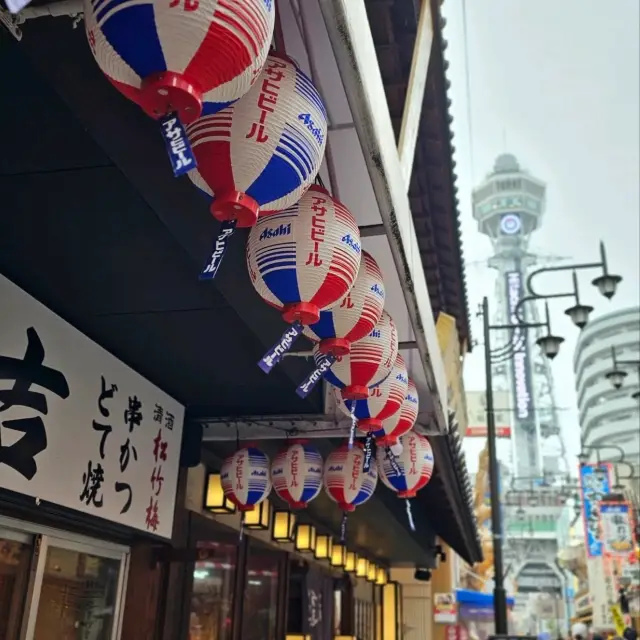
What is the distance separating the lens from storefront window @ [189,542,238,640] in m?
8.58

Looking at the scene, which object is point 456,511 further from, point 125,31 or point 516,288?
point 516,288

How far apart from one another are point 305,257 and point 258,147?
0.83 metres

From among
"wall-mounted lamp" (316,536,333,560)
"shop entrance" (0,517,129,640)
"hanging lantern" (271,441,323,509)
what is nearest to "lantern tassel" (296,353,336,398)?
"shop entrance" (0,517,129,640)

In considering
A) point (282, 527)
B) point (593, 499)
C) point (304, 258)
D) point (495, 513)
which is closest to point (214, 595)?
point (282, 527)

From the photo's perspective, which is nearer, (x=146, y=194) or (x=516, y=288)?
(x=146, y=194)

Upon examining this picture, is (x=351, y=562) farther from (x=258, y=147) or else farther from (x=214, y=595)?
(x=258, y=147)

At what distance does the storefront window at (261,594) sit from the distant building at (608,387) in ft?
333

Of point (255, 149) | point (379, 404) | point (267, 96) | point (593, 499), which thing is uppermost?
point (593, 499)

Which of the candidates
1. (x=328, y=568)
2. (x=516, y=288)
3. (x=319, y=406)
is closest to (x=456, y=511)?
(x=328, y=568)

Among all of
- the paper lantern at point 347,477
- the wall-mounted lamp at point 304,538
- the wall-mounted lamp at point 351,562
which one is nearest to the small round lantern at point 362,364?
the paper lantern at point 347,477

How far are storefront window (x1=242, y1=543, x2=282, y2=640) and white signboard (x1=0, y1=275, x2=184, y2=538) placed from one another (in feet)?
11.4

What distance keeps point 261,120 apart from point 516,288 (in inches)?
4192

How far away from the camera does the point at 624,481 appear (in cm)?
4944

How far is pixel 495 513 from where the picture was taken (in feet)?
51.7
